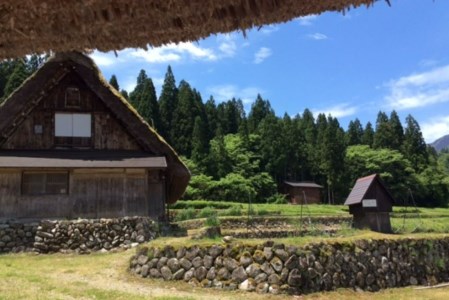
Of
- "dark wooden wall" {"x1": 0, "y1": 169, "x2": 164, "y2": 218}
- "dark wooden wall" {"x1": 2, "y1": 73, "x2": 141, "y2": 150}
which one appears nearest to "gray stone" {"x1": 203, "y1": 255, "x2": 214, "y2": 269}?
"dark wooden wall" {"x1": 0, "y1": 169, "x2": 164, "y2": 218}

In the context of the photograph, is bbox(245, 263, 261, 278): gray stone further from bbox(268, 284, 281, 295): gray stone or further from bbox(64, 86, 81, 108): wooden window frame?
bbox(64, 86, 81, 108): wooden window frame

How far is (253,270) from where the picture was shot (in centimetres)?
1112

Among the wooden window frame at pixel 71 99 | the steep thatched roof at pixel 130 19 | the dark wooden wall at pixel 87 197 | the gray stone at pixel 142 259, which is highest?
the wooden window frame at pixel 71 99

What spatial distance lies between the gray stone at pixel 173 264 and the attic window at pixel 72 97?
32.4ft

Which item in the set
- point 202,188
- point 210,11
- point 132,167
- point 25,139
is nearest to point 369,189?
point 132,167

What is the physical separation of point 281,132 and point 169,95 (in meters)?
17.6

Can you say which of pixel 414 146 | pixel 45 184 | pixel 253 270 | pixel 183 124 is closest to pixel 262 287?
pixel 253 270

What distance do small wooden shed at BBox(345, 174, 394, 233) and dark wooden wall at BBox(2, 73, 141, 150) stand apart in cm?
997

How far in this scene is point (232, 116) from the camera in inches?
3083

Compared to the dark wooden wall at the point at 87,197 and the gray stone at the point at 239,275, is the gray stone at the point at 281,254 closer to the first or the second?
the gray stone at the point at 239,275

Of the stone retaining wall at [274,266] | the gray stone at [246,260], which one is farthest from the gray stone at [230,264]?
the gray stone at [246,260]

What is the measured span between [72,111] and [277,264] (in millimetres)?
11539

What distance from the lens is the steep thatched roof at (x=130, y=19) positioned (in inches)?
126

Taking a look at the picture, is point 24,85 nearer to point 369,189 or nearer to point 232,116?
point 369,189
